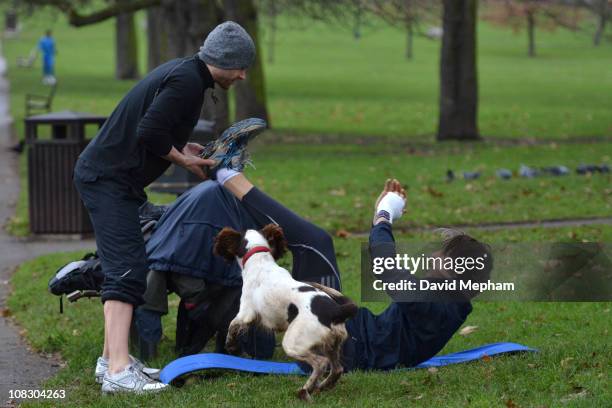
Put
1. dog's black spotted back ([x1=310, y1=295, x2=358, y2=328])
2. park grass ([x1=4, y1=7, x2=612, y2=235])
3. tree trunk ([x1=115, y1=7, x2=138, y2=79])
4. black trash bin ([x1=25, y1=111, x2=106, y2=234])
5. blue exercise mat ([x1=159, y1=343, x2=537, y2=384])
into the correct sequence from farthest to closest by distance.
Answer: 1. tree trunk ([x1=115, y1=7, x2=138, y2=79])
2. park grass ([x1=4, y1=7, x2=612, y2=235])
3. black trash bin ([x1=25, y1=111, x2=106, y2=234])
4. blue exercise mat ([x1=159, y1=343, x2=537, y2=384])
5. dog's black spotted back ([x1=310, y1=295, x2=358, y2=328])

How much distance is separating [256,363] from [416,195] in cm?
786

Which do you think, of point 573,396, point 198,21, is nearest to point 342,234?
point 573,396

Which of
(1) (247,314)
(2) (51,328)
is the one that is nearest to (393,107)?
(2) (51,328)

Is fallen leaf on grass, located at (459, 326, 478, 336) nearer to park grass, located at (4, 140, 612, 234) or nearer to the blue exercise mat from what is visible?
the blue exercise mat

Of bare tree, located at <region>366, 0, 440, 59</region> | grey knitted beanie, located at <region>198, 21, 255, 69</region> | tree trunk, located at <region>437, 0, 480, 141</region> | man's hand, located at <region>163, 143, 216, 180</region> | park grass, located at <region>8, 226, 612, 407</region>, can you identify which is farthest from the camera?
tree trunk, located at <region>437, 0, 480, 141</region>

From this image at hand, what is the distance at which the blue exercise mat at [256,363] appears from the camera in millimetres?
6012

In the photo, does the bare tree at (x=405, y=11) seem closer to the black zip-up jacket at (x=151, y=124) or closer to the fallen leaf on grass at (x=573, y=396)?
the black zip-up jacket at (x=151, y=124)

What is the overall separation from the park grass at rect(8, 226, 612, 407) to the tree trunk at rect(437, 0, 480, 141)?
14.0m

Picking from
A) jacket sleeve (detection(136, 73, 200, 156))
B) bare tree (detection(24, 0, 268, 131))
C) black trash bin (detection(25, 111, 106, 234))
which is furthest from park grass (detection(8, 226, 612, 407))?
bare tree (detection(24, 0, 268, 131))

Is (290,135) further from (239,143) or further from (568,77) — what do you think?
(568,77)

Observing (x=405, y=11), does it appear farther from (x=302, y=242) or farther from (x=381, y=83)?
(x=381, y=83)

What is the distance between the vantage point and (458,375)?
5859mm

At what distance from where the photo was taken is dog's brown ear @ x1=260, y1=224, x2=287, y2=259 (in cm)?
572

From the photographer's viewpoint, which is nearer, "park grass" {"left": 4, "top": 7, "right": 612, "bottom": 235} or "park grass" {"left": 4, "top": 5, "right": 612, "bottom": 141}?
"park grass" {"left": 4, "top": 7, "right": 612, "bottom": 235}
